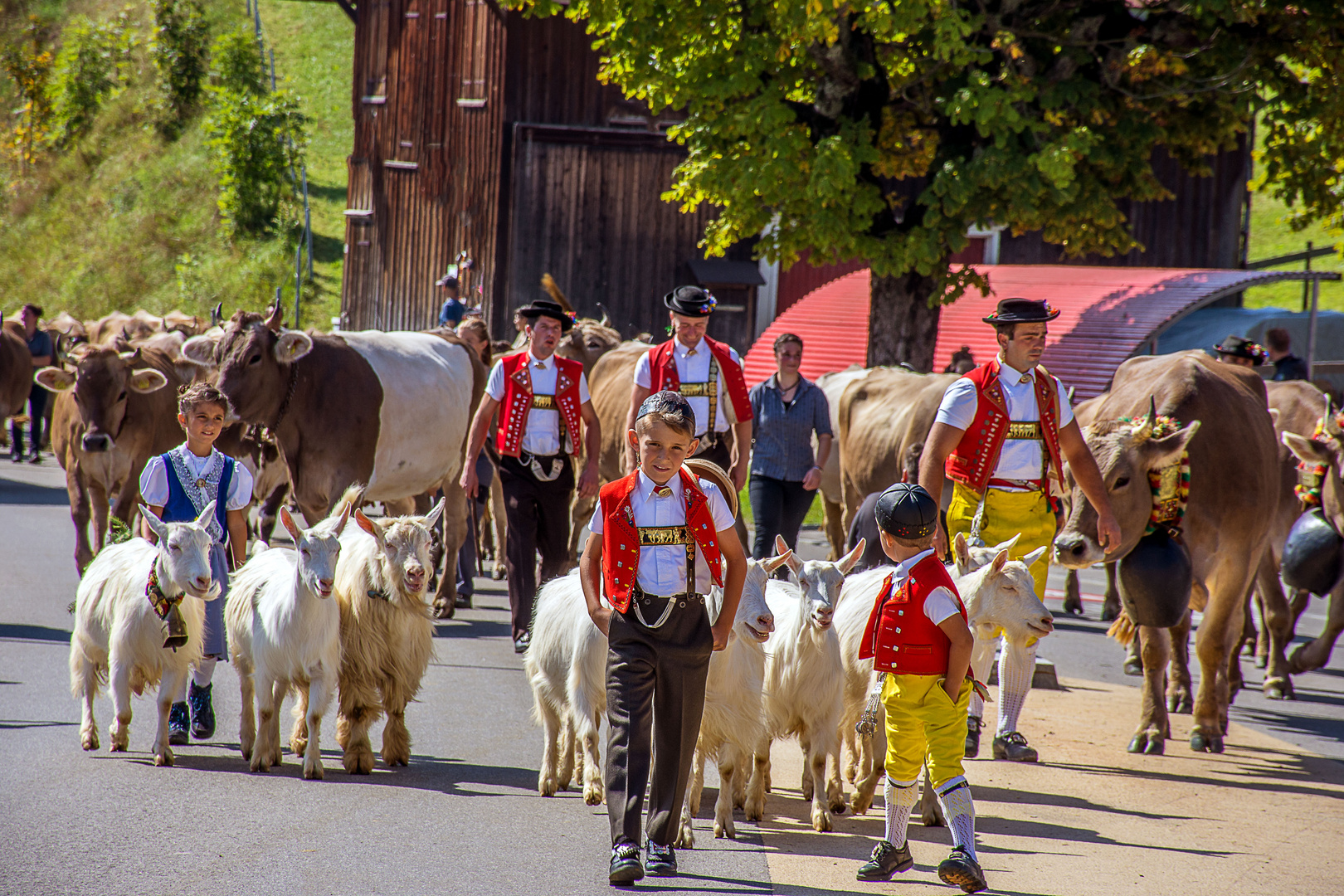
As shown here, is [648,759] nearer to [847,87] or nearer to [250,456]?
[250,456]

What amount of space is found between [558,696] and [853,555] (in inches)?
62.7

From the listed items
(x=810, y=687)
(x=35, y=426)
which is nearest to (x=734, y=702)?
(x=810, y=687)

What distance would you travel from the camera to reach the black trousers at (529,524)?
8.80 m

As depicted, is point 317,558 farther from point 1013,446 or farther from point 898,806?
point 1013,446

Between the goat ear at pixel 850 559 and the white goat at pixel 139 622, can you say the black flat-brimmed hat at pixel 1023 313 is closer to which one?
the goat ear at pixel 850 559

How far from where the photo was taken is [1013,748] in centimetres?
744

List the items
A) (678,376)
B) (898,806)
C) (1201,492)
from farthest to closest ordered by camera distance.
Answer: (678,376), (1201,492), (898,806)

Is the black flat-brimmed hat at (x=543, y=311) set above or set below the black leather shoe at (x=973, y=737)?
above

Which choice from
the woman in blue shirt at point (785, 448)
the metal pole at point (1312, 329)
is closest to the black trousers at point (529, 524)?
the woman in blue shirt at point (785, 448)

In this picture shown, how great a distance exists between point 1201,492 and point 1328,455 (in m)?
1.96

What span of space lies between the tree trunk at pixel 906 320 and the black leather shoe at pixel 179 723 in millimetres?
11192

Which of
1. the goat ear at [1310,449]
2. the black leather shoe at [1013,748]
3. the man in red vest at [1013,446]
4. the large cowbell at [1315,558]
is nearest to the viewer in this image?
the man in red vest at [1013,446]

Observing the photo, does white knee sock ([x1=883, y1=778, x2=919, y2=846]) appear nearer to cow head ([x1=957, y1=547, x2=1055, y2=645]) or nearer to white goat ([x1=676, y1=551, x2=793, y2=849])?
white goat ([x1=676, y1=551, x2=793, y2=849])

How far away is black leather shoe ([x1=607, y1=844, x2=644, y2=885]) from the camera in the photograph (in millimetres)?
4988
